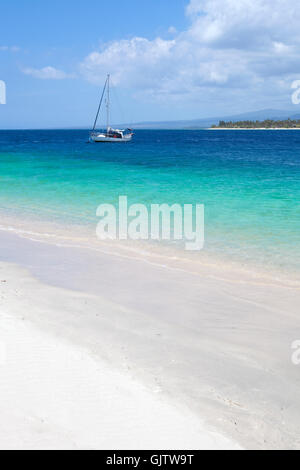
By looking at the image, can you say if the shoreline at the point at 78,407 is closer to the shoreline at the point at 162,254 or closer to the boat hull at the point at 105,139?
the shoreline at the point at 162,254

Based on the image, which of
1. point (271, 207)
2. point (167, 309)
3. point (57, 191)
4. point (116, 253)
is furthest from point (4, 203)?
point (167, 309)

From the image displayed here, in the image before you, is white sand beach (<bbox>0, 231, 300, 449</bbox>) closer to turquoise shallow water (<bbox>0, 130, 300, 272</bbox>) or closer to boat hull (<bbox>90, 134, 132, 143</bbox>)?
turquoise shallow water (<bbox>0, 130, 300, 272</bbox>)

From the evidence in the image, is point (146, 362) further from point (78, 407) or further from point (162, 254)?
point (162, 254)

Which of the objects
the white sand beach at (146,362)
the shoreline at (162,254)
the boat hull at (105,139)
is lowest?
the white sand beach at (146,362)

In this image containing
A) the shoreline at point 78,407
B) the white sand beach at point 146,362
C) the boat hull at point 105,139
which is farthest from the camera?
the boat hull at point 105,139

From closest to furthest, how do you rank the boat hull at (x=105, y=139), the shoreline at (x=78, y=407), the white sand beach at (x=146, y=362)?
the shoreline at (x=78, y=407)
the white sand beach at (x=146, y=362)
the boat hull at (x=105, y=139)

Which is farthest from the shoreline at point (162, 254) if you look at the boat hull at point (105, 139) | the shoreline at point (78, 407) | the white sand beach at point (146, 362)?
the boat hull at point (105, 139)

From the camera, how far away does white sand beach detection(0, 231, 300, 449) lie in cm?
400

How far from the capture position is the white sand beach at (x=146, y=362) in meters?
4.00

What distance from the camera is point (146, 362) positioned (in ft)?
17.6

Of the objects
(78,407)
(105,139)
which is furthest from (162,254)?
(105,139)

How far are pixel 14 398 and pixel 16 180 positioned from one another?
25.6 meters

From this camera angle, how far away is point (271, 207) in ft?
58.4

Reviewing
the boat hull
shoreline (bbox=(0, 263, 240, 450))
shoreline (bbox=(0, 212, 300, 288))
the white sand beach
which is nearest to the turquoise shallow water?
shoreline (bbox=(0, 212, 300, 288))
